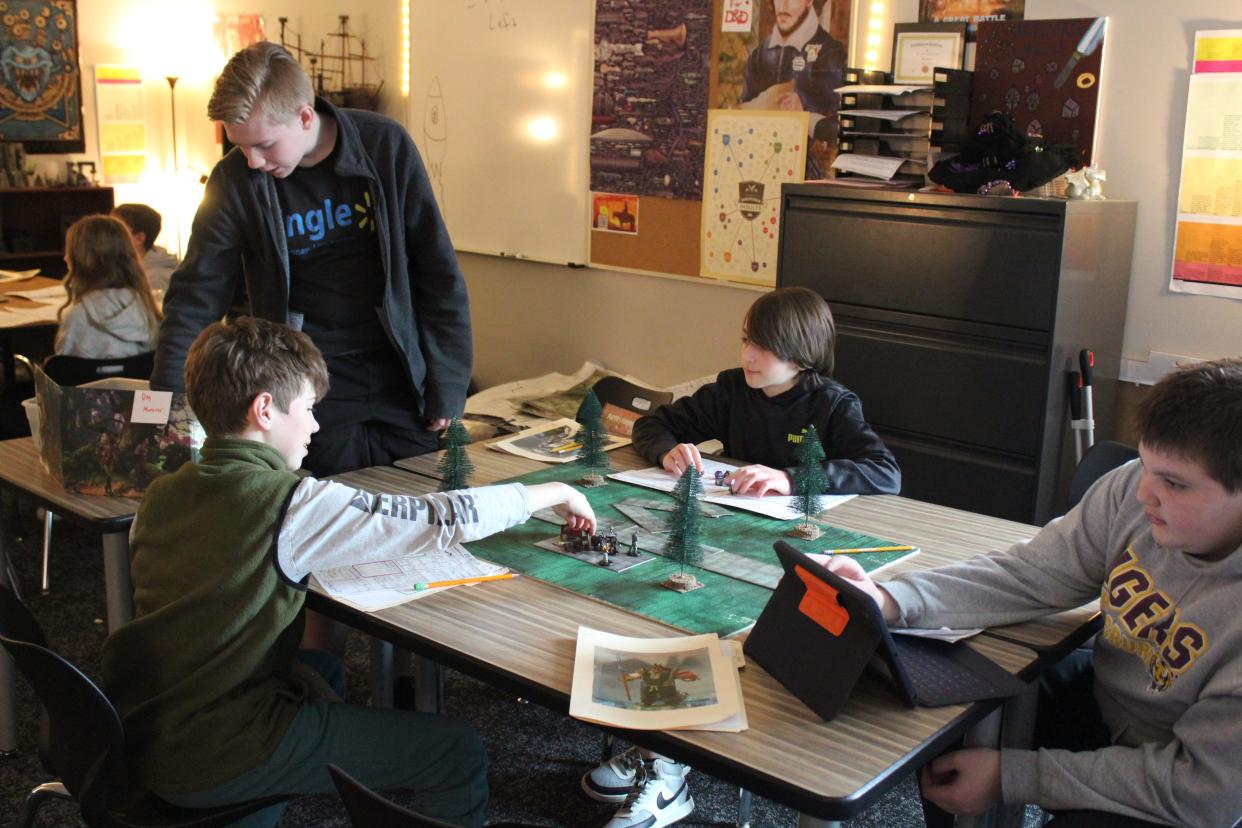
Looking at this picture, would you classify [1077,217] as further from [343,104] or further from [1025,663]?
[343,104]

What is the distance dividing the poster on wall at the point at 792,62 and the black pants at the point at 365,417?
6.42ft

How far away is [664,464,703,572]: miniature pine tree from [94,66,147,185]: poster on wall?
19.8 ft

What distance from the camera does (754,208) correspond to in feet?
14.1

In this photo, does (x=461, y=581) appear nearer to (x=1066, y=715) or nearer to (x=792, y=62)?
(x=1066, y=715)

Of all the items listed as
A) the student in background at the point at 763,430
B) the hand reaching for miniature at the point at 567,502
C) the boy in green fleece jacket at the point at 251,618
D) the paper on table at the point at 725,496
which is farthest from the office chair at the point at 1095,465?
the boy in green fleece jacket at the point at 251,618

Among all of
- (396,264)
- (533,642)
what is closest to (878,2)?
(396,264)

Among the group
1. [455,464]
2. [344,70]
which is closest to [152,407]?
[455,464]

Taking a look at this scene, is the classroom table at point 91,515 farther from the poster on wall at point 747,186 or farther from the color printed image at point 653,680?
the poster on wall at point 747,186

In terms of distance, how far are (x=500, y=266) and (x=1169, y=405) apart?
13.7 ft

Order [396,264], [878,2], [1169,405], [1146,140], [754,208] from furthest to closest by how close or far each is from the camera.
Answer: [754,208] < [878,2] < [1146,140] < [396,264] < [1169,405]

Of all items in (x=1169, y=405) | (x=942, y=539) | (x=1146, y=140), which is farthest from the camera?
(x=1146, y=140)

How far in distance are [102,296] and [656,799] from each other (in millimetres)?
2653

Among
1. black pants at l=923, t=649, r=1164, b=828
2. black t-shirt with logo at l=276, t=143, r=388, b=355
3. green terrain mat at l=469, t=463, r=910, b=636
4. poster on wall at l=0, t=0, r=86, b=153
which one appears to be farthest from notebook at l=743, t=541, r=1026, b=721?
poster on wall at l=0, t=0, r=86, b=153

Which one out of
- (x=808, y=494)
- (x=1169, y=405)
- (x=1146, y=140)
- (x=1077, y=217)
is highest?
(x=1146, y=140)
